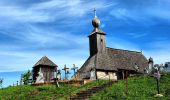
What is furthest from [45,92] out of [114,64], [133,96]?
[114,64]

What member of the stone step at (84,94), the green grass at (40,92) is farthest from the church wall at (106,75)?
the stone step at (84,94)

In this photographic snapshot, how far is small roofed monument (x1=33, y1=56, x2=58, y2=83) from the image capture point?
176 ft

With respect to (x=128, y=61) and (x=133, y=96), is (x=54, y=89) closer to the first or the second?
(x=133, y=96)

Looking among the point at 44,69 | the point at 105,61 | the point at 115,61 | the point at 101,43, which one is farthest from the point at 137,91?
the point at 101,43

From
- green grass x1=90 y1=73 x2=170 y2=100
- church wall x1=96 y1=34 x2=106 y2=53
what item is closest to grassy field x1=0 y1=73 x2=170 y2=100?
green grass x1=90 y1=73 x2=170 y2=100

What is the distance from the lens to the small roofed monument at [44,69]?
5373 centimetres

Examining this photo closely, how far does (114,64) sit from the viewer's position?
57625 mm

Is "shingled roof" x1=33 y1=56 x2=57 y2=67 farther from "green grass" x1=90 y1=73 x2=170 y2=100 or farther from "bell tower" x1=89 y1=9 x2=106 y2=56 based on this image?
"green grass" x1=90 y1=73 x2=170 y2=100

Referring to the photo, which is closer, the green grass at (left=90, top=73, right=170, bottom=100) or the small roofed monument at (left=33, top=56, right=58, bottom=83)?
the green grass at (left=90, top=73, right=170, bottom=100)

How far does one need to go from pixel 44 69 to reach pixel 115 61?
13.9 metres

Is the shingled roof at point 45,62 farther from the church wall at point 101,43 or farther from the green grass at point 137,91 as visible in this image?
the green grass at point 137,91

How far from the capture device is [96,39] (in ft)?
200

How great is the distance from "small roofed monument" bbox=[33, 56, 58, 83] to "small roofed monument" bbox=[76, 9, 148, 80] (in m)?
4.99

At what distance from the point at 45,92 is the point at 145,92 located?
1316cm
